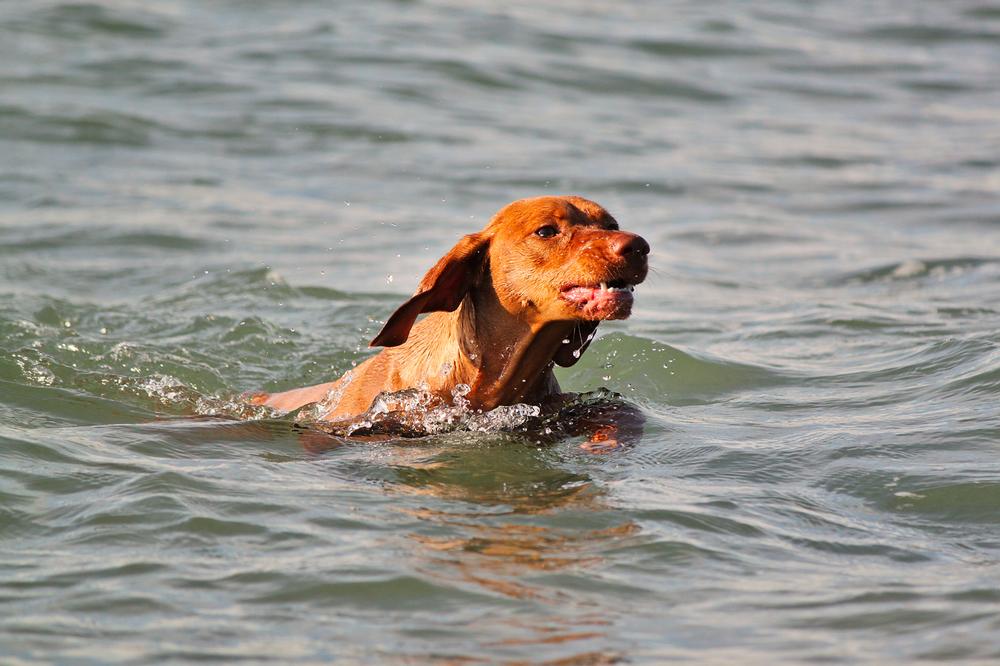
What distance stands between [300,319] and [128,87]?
23.6 feet

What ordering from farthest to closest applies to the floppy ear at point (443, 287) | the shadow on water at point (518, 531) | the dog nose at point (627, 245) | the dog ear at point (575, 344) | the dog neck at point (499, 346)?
1. the dog ear at point (575, 344)
2. the dog neck at point (499, 346)
3. the floppy ear at point (443, 287)
4. the dog nose at point (627, 245)
5. the shadow on water at point (518, 531)

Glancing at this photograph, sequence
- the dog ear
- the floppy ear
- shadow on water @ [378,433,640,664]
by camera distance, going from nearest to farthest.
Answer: shadow on water @ [378,433,640,664] < the floppy ear < the dog ear

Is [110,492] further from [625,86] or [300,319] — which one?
[625,86]

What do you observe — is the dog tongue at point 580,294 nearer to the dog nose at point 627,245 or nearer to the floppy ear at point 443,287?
the dog nose at point 627,245

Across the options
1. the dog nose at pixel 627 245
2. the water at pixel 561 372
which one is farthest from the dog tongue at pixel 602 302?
the water at pixel 561 372

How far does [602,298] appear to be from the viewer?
608 cm

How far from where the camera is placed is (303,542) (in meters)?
5.19

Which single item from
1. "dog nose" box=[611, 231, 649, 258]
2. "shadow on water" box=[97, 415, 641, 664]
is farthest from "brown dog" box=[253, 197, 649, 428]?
"shadow on water" box=[97, 415, 641, 664]

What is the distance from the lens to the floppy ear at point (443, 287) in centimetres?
634

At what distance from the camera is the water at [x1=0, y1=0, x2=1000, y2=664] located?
4703 mm

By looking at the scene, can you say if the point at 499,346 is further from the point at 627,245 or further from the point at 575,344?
the point at 627,245

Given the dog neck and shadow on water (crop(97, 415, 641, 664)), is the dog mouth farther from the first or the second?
shadow on water (crop(97, 415, 641, 664))

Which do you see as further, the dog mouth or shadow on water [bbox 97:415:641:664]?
the dog mouth

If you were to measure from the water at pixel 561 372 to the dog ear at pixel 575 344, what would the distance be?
0.46 metres
